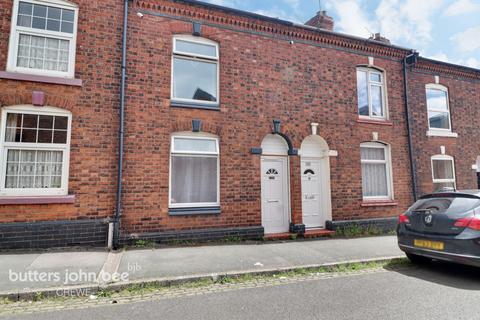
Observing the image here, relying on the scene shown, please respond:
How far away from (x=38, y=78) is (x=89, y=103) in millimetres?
1149

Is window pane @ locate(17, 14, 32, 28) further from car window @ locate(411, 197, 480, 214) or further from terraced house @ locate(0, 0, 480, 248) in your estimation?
car window @ locate(411, 197, 480, 214)

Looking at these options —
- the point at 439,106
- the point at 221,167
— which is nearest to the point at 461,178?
the point at 439,106

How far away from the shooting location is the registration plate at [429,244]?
5.21m

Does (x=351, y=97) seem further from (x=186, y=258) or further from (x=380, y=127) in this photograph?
(x=186, y=258)

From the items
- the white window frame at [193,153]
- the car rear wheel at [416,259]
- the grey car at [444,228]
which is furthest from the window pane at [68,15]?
the car rear wheel at [416,259]

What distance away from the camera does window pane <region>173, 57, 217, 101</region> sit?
8117 millimetres

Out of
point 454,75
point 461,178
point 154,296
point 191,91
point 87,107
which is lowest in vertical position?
point 154,296

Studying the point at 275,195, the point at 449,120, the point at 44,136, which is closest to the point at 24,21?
the point at 44,136

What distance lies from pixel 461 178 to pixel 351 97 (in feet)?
18.1

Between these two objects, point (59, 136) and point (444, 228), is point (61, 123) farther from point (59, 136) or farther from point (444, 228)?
point (444, 228)

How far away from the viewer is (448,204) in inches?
216

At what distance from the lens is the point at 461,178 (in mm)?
11156

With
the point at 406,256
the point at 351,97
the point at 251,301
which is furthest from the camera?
the point at 351,97

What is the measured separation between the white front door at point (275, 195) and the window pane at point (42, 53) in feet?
18.8
